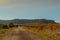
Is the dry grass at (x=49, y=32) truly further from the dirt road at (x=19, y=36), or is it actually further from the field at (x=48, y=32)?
the dirt road at (x=19, y=36)

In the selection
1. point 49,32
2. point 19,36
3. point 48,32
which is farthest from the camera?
point 48,32

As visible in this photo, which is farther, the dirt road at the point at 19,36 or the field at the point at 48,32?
the field at the point at 48,32

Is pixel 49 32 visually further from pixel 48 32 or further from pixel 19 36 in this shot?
Answer: pixel 19 36

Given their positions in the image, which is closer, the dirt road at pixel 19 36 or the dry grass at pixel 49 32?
the dirt road at pixel 19 36

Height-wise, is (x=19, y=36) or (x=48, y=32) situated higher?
(x=19, y=36)

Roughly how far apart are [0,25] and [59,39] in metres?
53.2

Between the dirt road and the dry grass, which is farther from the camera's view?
the dry grass

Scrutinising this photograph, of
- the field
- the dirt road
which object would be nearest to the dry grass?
the field

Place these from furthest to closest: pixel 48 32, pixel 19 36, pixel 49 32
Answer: pixel 48 32 < pixel 49 32 < pixel 19 36

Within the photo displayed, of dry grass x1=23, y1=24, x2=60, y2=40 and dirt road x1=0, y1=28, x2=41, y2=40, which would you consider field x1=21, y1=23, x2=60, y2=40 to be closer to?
dry grass x1=23, y1=24, x2=60, y2=40

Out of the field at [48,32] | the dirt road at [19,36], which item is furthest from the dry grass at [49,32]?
the dirt road at [19,36]

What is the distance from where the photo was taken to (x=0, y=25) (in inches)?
3248

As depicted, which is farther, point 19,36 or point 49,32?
point 49,32

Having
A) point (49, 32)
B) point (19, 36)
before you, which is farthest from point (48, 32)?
point (19, 36)
